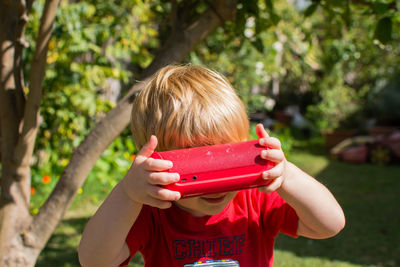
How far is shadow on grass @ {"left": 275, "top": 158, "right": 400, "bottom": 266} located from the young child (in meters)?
2.63

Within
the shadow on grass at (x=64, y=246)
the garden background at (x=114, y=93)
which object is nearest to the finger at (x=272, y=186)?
the garden background at (x=114, y=93)

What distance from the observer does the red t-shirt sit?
4.27ft

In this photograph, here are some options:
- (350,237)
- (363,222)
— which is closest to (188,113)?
(350,237)

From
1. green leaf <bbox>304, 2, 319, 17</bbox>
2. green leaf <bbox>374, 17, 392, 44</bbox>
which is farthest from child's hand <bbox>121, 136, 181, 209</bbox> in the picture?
green leaf <bbox>304, 2, 319, 17</bbox>

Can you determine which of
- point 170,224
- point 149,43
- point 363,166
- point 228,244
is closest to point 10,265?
point 170,224

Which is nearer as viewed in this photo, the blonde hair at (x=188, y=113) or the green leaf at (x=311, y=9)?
Result: the blonde hair at (x=188, y=113)

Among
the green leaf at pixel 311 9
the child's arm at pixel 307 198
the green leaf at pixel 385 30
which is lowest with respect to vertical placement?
the child's arm at pixel 307 198

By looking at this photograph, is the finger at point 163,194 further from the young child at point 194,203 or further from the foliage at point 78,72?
the foliage at point 78,72

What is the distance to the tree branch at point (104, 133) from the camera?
203cm

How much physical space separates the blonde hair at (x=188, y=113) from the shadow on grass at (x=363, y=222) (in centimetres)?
293

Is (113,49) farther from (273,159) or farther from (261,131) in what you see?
(273,159)

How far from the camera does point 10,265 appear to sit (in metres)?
2.05

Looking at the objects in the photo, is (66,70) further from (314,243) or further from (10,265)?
(314,243)

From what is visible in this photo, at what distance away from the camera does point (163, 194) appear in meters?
0.97
